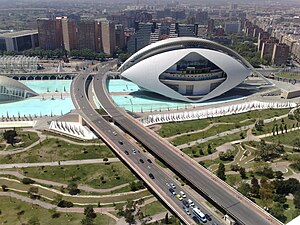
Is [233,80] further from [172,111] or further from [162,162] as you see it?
[162,162]

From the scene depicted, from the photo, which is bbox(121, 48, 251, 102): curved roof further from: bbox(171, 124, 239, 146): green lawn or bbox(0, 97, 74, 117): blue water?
bbox(0, 97, 74, 117): blue water

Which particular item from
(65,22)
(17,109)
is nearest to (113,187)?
(17,109)

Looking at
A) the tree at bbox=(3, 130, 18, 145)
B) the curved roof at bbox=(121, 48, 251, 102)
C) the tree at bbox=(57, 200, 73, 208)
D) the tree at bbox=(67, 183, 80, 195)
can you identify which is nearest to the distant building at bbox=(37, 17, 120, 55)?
the curved roof at bbox=(121, 48, 251, 102)

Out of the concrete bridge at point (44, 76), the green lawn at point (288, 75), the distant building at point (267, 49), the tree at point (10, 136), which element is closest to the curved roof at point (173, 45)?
the concrete bridge at point (44, 76)

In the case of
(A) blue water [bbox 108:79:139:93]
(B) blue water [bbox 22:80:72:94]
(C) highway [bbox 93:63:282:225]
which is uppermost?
(C) highway [bbox 93:63:282:225]

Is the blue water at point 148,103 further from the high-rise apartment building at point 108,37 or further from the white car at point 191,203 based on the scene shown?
the high-rise apartment building at point 108,37

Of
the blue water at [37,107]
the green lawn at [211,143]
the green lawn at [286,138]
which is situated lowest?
the green lawn at [211,143]
